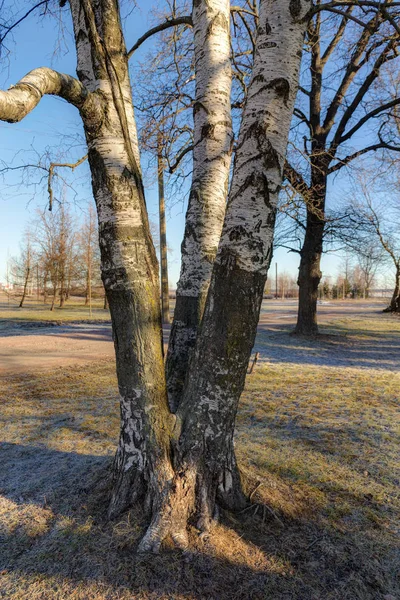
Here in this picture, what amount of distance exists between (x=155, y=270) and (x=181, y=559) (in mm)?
1702

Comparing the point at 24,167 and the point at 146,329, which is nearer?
the point at 146,329

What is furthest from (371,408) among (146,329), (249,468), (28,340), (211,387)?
(28,340)

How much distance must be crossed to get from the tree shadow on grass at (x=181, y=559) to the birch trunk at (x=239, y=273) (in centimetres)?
16

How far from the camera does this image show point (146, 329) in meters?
2.24

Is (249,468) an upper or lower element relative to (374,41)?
lower

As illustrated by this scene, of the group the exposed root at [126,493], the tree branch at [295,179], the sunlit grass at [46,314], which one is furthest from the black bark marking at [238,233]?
the sunlit grass at [46,314]

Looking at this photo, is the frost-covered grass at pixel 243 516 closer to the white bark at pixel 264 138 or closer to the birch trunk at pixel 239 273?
the birch trunk at pixel 239 273

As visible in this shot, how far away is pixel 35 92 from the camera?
5.35 feet

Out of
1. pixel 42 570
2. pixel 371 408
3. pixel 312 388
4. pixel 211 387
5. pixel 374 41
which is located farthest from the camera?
pixel 374 41

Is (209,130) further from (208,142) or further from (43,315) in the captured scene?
(43,315)

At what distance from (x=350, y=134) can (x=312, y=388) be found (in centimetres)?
913

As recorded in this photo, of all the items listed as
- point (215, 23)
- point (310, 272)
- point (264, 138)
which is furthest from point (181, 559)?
point (310, 272)

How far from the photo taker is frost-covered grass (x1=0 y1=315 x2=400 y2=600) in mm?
1908

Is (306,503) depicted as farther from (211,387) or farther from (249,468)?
(211,387)
